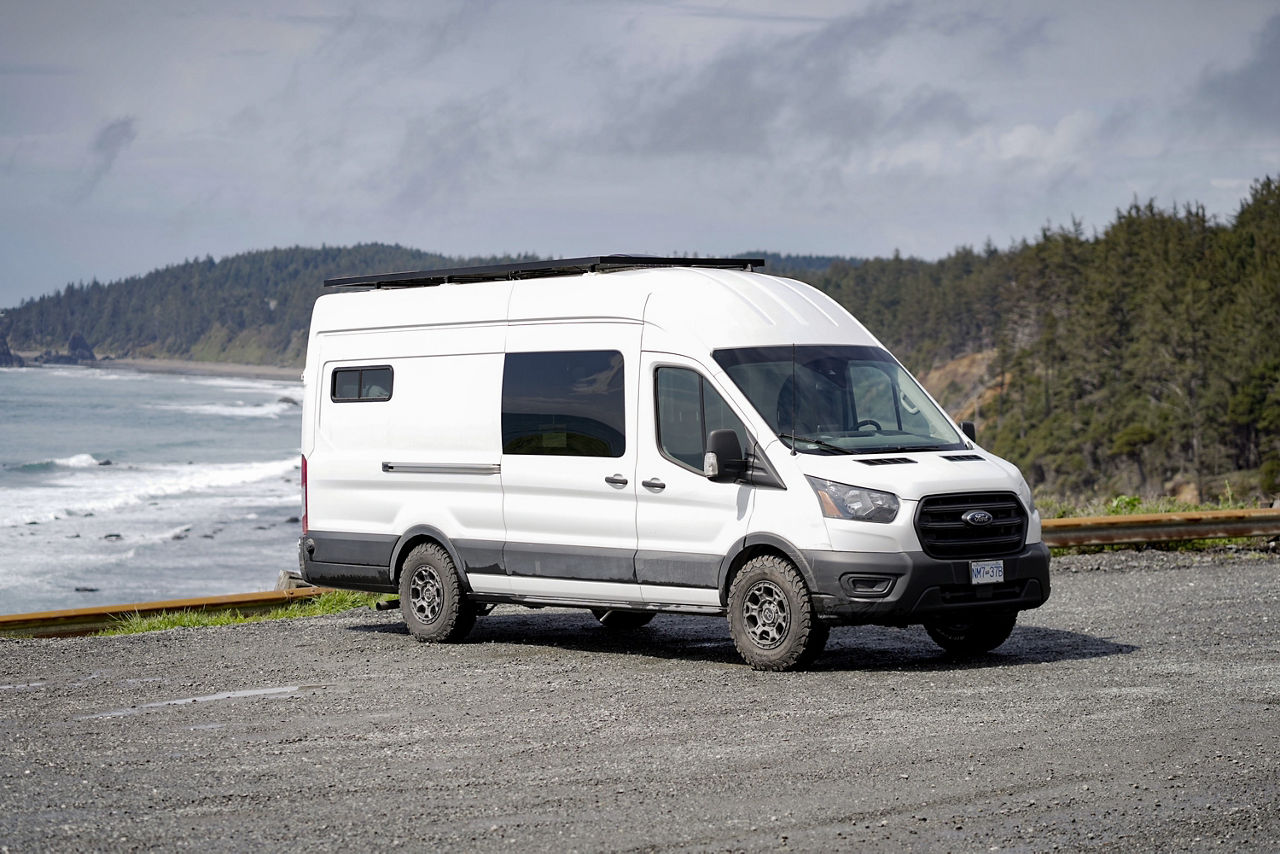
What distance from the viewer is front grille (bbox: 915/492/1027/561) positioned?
9.58m

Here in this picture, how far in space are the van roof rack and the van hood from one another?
2108mm

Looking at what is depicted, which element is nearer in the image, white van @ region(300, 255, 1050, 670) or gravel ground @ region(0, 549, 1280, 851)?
gravel ground @ region(0, 549, 1280, 851)

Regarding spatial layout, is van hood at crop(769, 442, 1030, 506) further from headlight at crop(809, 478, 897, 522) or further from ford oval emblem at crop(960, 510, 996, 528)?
ford oval emblem at crop(960, 510, 996, 528)

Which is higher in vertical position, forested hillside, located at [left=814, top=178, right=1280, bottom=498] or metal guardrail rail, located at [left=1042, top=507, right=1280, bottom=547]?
forested hillside, located at [left=814, top=178, right=1280, bottom=498]

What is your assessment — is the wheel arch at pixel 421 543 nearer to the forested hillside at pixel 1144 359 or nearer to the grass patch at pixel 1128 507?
the grass patch at pixel 1128 507

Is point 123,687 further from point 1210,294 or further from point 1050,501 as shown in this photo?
point 1210,294

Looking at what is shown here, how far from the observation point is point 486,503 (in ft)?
37.1

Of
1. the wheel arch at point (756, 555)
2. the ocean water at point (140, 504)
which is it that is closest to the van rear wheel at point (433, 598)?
the wheel arch at point (756, 555)

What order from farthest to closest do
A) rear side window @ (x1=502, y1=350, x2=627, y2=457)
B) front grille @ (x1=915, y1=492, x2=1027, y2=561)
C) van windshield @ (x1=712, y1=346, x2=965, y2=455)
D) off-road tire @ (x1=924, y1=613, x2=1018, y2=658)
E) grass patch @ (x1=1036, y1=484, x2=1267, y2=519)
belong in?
grass patch @ (x1=1036, y1=484, x2=1267, y2=519), rear side window @ (x1=502, y1=350, x2=627, y2=457), off-road tire @ (x1=924, y1=613, x2=1018, y2=658), van windshield @ (x1=712, y1=346, x2=965, y2=455), front grille @ (x1=915, y1=492, x2=1027, y2=561)

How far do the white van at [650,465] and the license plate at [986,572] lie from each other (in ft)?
0.06

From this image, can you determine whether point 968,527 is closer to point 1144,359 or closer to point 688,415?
point 688,415

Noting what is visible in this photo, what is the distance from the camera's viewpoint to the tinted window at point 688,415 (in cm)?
1012

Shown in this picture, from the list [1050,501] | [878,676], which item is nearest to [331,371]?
[878,676]

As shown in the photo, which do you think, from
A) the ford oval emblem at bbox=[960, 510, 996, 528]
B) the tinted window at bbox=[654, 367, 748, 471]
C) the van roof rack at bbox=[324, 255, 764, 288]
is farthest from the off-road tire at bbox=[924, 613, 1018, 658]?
the van roof rack at bbox=[324, 255, 764, 288]
